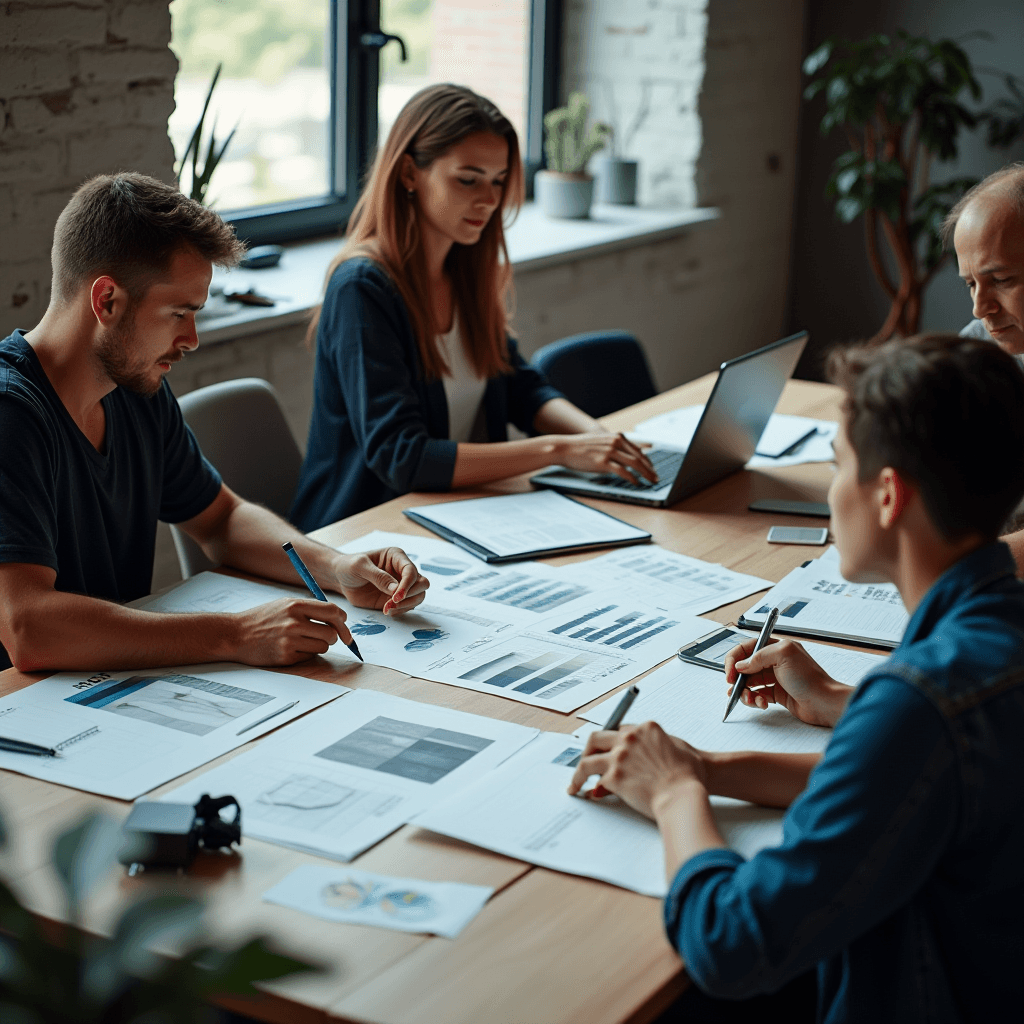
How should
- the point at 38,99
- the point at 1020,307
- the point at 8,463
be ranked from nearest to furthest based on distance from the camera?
the point at 8,463
the point at 1020,307
the point at 38,99

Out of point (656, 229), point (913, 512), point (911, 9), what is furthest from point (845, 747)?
point (911, 9)

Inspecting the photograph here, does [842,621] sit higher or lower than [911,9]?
lower

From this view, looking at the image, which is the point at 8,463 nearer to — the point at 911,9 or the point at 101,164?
the point at 101,164

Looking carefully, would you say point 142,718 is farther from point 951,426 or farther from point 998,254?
point 998,254

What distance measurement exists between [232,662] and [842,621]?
83 cm

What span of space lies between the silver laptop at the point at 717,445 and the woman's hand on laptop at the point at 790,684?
720 millimetres

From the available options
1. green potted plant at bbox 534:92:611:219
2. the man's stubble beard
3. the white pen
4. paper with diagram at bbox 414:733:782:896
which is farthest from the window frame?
paper with diagram at bbox 414:733:782:896

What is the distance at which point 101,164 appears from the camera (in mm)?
2553

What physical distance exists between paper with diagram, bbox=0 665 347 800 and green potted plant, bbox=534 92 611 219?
10.1 feet

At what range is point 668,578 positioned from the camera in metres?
1.88

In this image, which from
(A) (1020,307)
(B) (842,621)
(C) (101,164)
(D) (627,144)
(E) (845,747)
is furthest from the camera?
(D) (627,144)

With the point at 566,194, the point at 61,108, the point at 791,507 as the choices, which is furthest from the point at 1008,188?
the point at 566,194

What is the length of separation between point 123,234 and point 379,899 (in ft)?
3.23

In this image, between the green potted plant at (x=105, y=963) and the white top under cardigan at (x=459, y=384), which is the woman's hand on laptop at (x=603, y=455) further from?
the green potted plant at (x=105, y=963)
